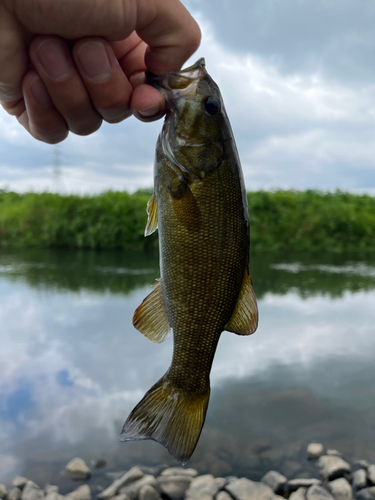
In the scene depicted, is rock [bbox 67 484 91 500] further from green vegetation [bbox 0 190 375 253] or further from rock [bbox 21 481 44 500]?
green vegetation [bbox 0 190 375 253]

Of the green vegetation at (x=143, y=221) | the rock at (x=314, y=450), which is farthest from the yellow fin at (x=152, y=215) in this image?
the green vegetation at (x=143, y=221)

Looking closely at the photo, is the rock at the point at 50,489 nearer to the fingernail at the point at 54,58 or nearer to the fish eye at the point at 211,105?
the fingernail at the point at 54,58

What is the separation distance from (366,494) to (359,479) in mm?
221

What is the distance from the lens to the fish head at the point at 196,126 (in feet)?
4.47

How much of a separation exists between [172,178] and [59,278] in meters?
14.1

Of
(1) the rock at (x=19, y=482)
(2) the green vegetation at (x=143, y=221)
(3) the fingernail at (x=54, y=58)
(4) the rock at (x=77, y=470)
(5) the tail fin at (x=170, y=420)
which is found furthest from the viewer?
(2) the green vegetation at (x=143, y=221)

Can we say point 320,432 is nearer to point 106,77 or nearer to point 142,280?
point 106,77

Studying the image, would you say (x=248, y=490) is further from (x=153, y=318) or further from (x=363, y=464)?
(x=153, y=318)

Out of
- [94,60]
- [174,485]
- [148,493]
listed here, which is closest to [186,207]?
[94,60]

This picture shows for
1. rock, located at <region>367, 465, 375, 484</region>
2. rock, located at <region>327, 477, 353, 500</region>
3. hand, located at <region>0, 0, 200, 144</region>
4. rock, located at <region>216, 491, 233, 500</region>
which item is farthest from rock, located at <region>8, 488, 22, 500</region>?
hand, located at <region>0, 0, 200, 144</region>

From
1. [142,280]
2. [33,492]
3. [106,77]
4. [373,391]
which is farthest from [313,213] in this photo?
[106,77]

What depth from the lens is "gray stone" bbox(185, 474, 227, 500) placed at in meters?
4.51

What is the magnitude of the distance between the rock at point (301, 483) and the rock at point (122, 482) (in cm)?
180

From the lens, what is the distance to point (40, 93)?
1655 millimetres
